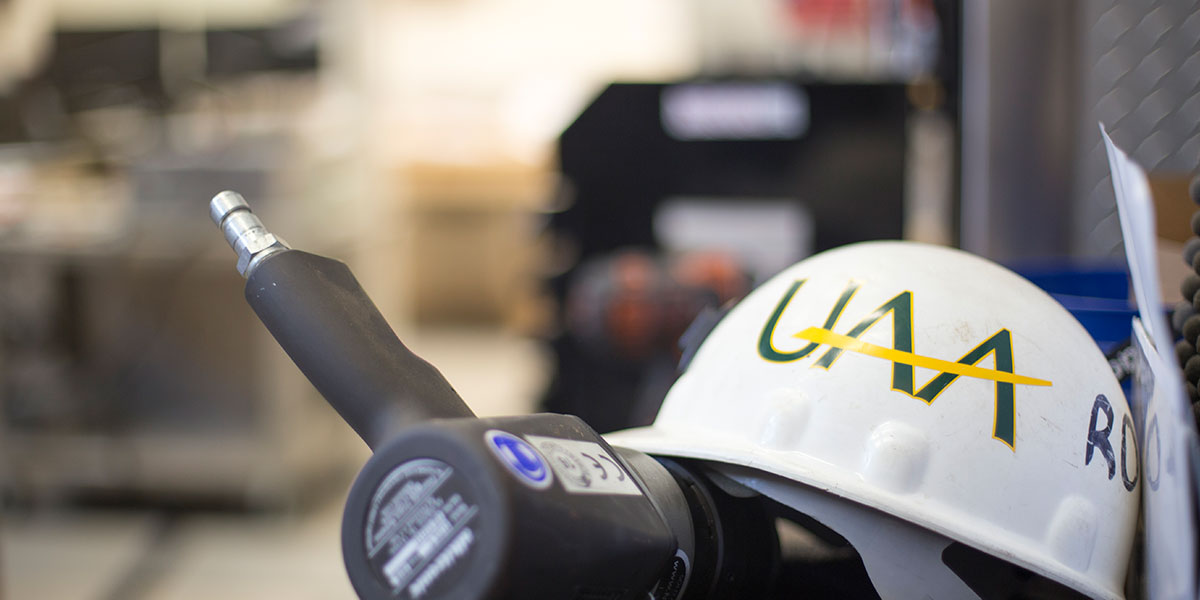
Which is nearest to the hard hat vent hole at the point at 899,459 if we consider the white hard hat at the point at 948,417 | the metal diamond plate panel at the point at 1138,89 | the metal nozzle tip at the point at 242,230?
the white hard hat at the point at 948,417

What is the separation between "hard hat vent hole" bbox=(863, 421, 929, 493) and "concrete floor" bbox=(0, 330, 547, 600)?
1350 millimetres

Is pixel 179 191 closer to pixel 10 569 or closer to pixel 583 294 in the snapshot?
pixel 10 569

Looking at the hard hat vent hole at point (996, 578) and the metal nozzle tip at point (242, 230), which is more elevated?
the metal nozzle tip at point (242, 230)

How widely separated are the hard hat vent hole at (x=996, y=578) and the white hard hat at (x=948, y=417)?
0.03 m

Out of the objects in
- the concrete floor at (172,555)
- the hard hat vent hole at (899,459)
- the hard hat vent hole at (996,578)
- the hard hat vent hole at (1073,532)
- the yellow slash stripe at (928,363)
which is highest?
the yellow slash stripe at (928,363)

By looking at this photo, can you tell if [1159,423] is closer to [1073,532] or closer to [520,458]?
[1073,532]

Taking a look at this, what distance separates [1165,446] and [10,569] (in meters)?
2.27

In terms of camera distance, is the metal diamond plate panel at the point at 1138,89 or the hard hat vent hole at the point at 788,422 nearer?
the hard hat vent hole at the point at 788,422

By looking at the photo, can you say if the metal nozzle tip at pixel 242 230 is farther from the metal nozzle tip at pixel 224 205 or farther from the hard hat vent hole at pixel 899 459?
the hard hat vent hole at pixel 899 459

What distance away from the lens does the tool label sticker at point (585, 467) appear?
312 millimetres

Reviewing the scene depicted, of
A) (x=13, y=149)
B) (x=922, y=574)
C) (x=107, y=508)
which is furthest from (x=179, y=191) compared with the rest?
(x=922, y=574)

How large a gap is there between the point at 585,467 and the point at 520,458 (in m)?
0.04

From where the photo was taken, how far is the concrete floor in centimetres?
195

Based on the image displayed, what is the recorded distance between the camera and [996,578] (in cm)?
44
